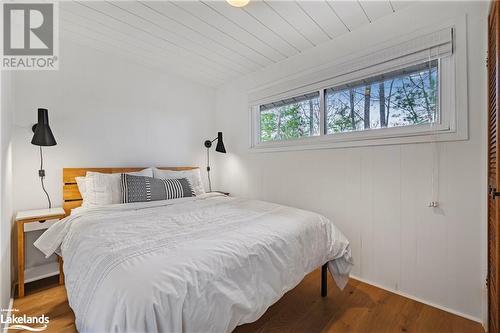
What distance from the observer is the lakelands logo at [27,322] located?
1.47 metres

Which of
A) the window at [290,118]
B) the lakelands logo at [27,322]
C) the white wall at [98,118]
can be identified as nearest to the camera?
the lakelands logo at [27,322]

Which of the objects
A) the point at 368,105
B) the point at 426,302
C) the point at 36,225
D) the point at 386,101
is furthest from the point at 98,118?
the point at 426,302

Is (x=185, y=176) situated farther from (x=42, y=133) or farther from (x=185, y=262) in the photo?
(x=185, y=262)

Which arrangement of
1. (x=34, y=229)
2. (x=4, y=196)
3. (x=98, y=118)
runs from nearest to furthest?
1. (x=4, y=196)
2. (x=34, y=229)
3. (x=98, y=118)

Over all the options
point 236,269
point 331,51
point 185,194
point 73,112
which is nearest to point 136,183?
point 185,194

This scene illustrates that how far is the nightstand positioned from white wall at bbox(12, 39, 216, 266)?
140 mm

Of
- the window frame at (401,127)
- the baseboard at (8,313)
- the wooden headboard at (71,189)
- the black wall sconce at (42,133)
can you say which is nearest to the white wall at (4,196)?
the baseboard at (8,313)

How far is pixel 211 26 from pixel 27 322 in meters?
2.62

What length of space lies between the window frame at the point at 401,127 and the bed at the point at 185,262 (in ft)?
2.95

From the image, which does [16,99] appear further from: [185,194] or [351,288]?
[351,288]

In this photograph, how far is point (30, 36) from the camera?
1995 millimetres

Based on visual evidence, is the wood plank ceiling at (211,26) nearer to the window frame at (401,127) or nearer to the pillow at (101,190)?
the window frame at (401,127)

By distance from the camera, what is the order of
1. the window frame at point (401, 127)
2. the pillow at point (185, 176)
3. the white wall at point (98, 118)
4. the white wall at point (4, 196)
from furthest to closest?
the pillow at point (185, 176) < the white wall at point (98, 118) < the window frame at point (401, 127) < the white wall at point (4, 196)

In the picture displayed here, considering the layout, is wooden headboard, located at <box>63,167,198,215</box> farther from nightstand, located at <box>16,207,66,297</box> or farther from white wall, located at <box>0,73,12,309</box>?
white wall, located at <box>0,73,12,309</box>
